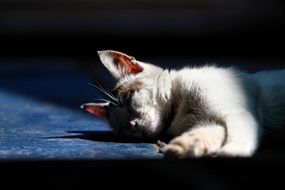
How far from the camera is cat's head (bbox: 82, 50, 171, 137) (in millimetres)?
2367

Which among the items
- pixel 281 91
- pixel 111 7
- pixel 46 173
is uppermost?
pixel 111 7

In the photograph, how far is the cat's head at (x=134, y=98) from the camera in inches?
93.2

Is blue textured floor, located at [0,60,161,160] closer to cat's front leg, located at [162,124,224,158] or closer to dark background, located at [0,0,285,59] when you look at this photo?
cat's front leg, located at [162,124,224,158]

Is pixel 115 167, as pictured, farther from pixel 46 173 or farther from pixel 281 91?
pixel 281 91

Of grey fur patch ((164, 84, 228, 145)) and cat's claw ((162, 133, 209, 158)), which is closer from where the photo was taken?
cat's claw ((162, 133, 209, 158))

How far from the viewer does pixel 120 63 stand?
8.27ft

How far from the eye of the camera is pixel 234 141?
2029mm

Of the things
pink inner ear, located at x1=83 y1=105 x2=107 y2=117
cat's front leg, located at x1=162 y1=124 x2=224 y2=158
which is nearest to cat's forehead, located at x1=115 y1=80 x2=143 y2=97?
pink inner ear, located at x1=83 y1=105 x2=107 y2=117

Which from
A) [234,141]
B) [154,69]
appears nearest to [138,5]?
[154,69]

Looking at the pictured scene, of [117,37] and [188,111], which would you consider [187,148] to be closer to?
[188,111]

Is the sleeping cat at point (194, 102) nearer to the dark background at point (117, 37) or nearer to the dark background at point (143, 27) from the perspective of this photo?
the dark background at point (117, 37)

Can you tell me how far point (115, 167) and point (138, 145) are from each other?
0.47m

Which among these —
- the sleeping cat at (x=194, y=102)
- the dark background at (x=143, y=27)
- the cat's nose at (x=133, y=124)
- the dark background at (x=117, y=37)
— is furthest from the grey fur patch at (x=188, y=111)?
the dark background at (x=143, y=27)

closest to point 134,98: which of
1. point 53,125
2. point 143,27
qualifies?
point 53,125
